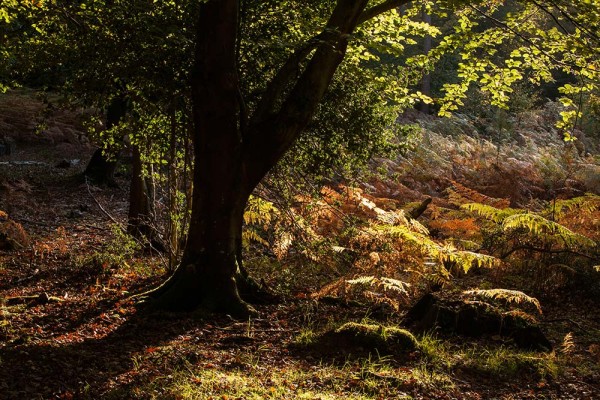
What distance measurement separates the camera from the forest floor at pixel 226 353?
15.3ft

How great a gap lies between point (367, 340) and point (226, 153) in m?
2.53

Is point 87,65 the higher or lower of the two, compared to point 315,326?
higher

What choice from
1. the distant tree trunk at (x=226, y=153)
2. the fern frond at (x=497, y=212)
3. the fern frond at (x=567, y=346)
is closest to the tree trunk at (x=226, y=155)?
the distant tree trunk at (x=226, y=153)

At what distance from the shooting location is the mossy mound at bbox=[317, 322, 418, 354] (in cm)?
585

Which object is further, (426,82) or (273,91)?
(426,82)

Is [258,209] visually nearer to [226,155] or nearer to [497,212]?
[226,155]

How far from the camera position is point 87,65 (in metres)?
6.78

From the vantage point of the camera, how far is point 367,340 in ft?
19.4

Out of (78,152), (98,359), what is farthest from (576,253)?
(78,152)

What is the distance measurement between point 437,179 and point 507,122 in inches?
397

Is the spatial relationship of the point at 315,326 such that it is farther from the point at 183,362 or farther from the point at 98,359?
the point at 98,359

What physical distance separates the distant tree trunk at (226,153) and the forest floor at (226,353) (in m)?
0.36

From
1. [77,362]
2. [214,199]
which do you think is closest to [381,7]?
[214,199]

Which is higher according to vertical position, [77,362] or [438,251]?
[438,251]
